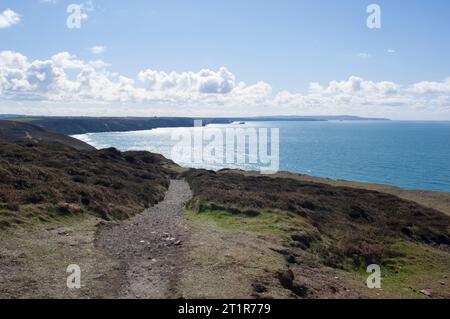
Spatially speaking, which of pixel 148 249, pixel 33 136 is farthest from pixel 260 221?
pixel 33 136

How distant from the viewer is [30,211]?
26.8m

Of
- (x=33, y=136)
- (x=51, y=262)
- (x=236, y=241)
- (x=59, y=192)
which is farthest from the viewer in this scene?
(x=33, y=136)

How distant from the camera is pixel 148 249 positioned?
23766mm

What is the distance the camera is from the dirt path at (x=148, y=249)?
1750 cm

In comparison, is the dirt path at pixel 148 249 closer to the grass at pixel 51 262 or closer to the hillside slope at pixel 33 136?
the grass at pixel 51 262

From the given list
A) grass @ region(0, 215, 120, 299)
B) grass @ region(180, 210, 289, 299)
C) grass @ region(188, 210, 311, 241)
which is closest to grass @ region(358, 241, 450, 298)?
grass @ region(188, 210, 311, 241)

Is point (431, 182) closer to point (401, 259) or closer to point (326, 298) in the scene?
point (401, 259)

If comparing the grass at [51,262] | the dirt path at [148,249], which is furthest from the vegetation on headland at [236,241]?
the dirt path at [148,249]

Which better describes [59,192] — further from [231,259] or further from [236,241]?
[231,259]

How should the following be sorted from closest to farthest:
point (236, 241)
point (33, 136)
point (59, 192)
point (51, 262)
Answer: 1. point (51, 262)
2. point (236, 241)
3. point (59, 192)
4. point (33, 136)

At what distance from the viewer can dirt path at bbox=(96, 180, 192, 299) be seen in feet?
57.4

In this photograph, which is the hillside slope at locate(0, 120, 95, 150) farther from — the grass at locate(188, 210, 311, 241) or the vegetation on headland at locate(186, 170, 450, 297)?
the grass at locate(188, 210, 311, 241)

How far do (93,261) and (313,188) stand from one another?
4832cm

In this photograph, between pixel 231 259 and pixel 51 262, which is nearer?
pixel 51 262
